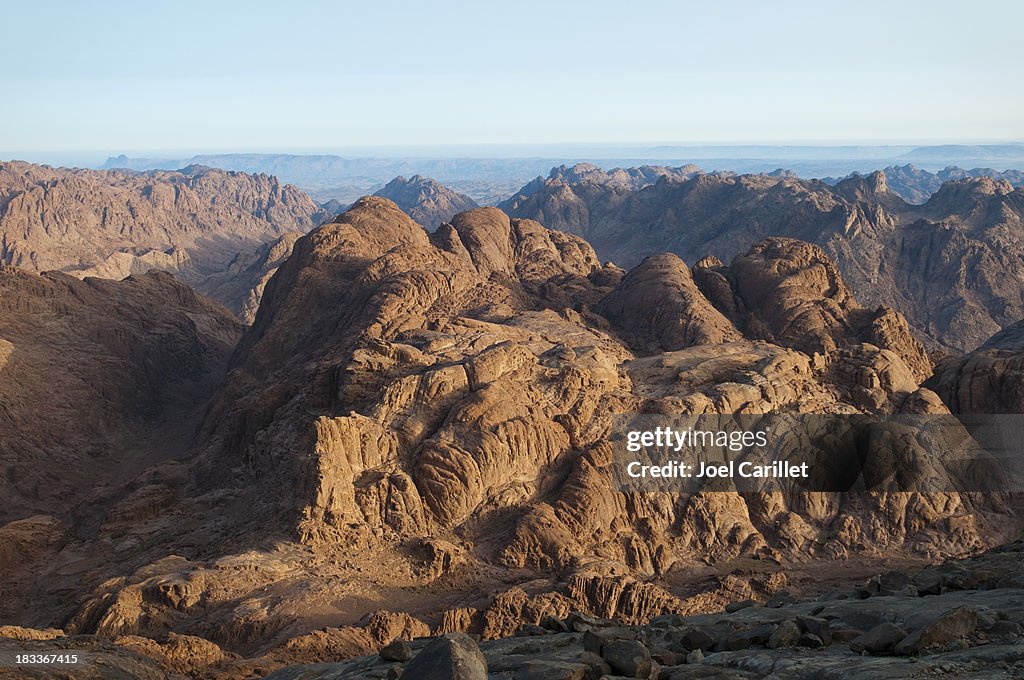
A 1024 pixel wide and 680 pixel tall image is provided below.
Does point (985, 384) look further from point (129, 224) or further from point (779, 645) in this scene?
point (129, 224)

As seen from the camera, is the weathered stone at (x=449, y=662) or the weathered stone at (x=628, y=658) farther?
the weathered stone at (x=628, y=658)

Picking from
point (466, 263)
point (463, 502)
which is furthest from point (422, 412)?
point (466, 263)

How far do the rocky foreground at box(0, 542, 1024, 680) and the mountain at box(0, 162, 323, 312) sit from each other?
254 feet

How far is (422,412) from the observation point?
90.9 ft

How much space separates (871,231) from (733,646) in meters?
91.6

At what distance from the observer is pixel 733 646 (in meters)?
14.3

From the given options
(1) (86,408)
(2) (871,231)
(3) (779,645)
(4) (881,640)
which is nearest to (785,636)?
(3) (779,645)

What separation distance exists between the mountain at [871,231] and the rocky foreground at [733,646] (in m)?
68.5

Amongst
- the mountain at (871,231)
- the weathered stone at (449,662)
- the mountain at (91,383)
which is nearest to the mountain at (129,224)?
the mountain at (91,383)

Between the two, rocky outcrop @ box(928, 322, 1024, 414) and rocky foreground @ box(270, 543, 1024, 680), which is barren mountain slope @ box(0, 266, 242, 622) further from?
rocky outcrop @ box(928, 322, 1024, 414)

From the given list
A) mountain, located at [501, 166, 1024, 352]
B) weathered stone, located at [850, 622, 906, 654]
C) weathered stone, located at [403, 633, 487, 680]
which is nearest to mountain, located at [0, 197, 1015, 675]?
weathered stone, located at [403, 633, 487, 680]

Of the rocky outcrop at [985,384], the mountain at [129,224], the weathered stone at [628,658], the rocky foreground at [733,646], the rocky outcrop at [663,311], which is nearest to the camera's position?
the rocky foreground at [733,646]

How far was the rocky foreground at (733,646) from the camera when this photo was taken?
11328 millimetres

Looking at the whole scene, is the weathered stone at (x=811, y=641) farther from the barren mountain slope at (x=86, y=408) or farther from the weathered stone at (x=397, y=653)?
the barren mountain slope at (x=86, y=408)
